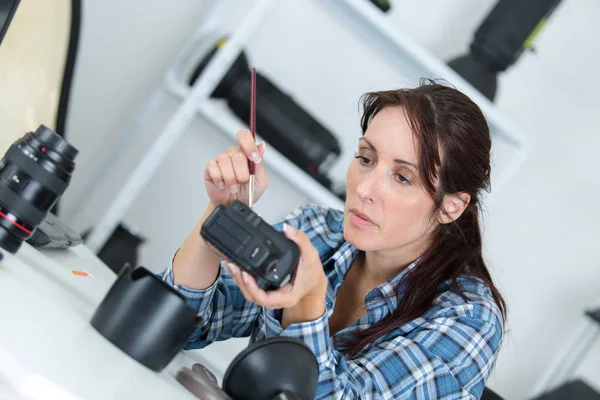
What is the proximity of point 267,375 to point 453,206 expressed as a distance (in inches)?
23.0

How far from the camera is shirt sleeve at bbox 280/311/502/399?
813mm

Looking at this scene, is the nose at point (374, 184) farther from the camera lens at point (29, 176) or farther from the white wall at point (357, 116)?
the white wall at point (357, 116)

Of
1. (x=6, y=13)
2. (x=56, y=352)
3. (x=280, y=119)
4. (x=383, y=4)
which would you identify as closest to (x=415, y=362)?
(x=56, y=352)

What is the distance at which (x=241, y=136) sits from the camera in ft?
2.90

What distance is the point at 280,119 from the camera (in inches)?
69.7

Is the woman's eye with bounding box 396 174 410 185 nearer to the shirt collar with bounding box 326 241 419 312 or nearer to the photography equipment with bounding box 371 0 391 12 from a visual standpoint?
the shirt collar with bounding box 326 241 419 312

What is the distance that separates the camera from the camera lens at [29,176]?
2.31ft

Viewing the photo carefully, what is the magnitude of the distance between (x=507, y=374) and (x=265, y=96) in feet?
4.11

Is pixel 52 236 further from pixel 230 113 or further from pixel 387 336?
pixel 230 113

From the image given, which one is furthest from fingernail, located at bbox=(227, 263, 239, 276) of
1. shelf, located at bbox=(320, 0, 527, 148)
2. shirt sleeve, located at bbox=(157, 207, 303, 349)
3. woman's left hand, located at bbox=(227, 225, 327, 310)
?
shelf, located at bbox=(320, 0, 527, 148)

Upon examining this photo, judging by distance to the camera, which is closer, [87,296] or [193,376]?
[193,376]

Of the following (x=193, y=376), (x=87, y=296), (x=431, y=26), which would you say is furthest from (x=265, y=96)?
(x=193, y=376)

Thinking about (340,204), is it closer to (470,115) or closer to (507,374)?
(470,115)

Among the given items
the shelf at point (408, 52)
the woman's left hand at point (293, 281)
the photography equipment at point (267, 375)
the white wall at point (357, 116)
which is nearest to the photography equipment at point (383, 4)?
the shelf at point (408, 52)
